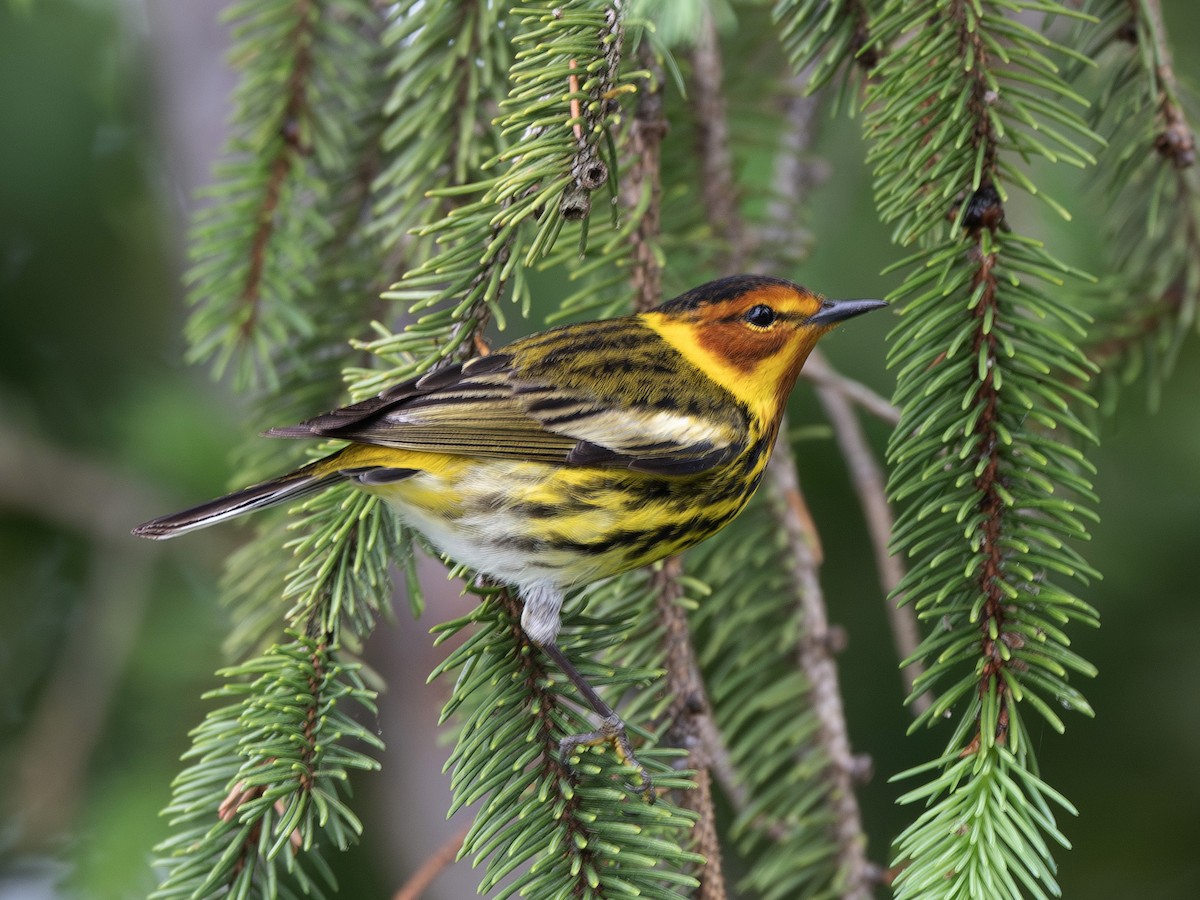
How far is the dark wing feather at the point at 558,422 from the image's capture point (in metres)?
2.22

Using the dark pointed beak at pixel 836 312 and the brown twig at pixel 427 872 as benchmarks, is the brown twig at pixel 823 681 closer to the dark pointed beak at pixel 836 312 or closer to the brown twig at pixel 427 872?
the dark pointed beak at pixel 836 312

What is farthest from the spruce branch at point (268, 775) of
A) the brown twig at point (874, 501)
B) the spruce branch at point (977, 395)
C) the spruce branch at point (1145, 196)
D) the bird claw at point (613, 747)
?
the spruce branch at point (1145, 196)

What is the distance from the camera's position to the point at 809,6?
1936 mm

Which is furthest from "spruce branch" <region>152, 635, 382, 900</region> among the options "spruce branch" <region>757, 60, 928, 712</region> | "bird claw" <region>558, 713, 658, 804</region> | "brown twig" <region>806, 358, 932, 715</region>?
"brown twig" <region>806, 358, 932, 715</region>

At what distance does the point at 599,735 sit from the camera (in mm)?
1744

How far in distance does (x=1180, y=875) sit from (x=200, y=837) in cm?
232

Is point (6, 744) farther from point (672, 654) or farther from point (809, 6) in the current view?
point (809, 6)

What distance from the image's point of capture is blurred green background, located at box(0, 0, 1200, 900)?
291 centimetres

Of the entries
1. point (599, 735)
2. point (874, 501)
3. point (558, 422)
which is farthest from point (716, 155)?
point (599, 735)

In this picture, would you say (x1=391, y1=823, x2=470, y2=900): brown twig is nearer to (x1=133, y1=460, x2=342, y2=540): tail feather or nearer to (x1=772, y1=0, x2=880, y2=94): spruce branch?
(x1=133, y1=460, x2=342, y2=540): tail feather

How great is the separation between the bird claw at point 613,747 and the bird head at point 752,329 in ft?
2.79

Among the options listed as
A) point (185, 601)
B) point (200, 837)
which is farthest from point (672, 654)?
point (185, 601)

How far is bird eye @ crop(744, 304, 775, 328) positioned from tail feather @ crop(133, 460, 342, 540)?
938 millimetres

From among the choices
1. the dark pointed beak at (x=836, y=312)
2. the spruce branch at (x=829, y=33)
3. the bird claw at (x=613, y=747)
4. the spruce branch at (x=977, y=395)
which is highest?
the spruce branch at (x=829, y=33)
